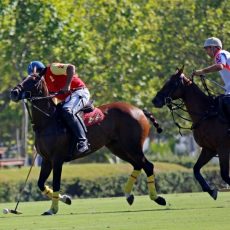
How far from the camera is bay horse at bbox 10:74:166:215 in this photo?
66.1 ft

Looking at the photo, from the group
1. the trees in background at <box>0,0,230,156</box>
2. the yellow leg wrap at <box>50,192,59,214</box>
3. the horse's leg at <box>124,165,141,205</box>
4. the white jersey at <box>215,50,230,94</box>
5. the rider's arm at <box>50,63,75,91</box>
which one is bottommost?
the trees in background at <box>0,0,230,156</box>

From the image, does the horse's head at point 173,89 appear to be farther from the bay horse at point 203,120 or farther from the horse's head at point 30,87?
the horse's head at point 30,87

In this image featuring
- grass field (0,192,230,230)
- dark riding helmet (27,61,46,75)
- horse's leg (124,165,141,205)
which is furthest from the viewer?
horse's leg (124,165,141,205)

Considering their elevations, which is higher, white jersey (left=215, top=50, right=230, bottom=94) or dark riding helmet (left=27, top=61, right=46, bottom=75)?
white jersey (left=215, top=50, right=230, bottom=94)

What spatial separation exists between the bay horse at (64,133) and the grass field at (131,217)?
21.7 inches

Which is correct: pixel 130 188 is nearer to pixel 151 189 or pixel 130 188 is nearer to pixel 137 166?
pixel 137 166

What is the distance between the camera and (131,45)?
4059 cm

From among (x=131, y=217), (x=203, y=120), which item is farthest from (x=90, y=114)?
(x=131, y=217)

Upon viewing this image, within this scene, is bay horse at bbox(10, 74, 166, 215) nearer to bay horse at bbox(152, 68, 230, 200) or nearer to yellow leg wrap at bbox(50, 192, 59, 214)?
yellow leg wrap at bbox(50, 192, 59, 214)

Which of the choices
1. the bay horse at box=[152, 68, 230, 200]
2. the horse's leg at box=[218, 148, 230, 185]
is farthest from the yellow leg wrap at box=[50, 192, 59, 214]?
the horse's leg at box=[218, 148, 230, 185]

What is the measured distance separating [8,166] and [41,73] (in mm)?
16488

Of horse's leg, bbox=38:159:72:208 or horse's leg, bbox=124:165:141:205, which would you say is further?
horse's leg, bbox=124:165:141:205

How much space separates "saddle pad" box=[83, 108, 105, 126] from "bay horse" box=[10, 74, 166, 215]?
24 millimetres

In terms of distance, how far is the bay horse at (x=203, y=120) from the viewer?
66.5 feet
